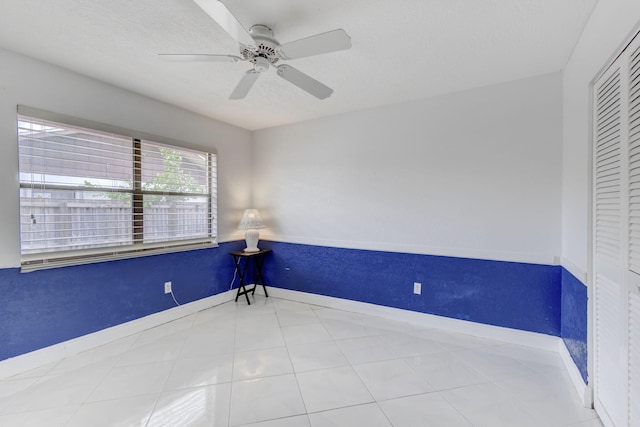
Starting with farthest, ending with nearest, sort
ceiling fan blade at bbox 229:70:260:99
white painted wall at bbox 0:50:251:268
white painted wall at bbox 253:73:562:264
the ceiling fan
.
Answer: white painted wall at bbox 253:73:562:264
white painted wall at bbox 0:50:251:268
ceiling fan blade at bbox 229:70:260:99
the ceiling fan

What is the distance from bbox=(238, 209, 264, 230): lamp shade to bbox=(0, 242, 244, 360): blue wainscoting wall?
592 millimetres

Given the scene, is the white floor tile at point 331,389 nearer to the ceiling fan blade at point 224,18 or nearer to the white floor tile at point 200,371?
the white floor tile at point 200,371

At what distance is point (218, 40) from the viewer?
194cm

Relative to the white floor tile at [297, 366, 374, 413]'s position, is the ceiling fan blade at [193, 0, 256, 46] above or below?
above

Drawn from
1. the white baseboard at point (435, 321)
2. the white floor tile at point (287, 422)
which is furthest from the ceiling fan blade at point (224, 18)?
the white baseboard at point (435, 321)

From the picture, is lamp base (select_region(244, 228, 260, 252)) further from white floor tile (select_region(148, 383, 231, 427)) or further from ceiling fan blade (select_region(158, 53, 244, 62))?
ceiling fan blade (select_region(158, 53, 244, 62))

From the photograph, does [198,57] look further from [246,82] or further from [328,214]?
[328,214]

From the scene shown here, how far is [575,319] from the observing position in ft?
6.56

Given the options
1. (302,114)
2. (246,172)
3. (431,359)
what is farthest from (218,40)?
(431,359)

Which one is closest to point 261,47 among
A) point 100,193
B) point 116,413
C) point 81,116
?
point 81,116

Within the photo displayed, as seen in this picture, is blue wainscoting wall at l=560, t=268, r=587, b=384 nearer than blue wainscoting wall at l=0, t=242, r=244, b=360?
Yes

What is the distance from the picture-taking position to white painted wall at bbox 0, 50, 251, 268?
2066 mm

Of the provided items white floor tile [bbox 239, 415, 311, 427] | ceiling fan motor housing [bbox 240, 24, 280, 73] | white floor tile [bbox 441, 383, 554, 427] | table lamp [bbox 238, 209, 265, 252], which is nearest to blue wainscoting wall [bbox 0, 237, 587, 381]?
table lamp [bbox 238, 209, 265, 252]

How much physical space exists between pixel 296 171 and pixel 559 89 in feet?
9.13
